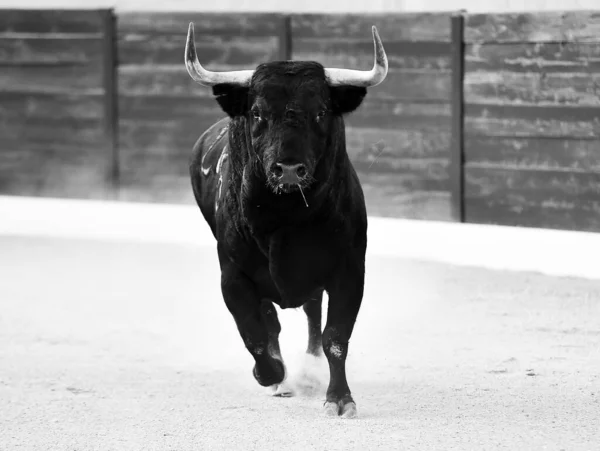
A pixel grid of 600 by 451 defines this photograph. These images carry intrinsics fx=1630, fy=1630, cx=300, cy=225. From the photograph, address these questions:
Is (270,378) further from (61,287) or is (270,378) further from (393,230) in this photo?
(393,230)

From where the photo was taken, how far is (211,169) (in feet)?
23.4

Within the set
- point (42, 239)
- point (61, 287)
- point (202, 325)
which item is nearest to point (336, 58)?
point (42, 239)

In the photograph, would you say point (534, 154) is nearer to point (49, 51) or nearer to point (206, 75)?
point (49, 51)

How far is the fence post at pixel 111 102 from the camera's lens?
13.8 m

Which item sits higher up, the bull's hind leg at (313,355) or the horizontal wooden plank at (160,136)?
the horizontal wooden plank at (160,136)

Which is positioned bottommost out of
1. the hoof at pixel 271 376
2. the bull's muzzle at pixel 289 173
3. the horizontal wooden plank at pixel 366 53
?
the hoof at pixel 271 376

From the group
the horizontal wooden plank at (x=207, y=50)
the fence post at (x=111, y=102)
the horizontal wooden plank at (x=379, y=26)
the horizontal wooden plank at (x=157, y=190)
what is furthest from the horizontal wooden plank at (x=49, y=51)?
the horizontal wooden plank at (x=379, y=26)

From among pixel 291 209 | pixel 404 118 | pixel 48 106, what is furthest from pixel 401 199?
pixel 291 209

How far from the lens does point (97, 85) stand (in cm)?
1394

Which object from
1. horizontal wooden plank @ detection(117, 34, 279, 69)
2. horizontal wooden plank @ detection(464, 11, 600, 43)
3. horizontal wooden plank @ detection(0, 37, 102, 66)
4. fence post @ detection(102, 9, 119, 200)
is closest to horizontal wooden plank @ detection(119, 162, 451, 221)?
horizontal wooden plank @ detection(464, 11, 600, 43)

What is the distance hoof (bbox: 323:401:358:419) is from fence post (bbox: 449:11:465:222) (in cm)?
597

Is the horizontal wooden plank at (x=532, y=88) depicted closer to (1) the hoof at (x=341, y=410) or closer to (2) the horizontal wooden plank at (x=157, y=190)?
(2) the horizontal wooden plank at (x=157, y=190)

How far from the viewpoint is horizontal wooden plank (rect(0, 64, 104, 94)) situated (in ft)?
45.8

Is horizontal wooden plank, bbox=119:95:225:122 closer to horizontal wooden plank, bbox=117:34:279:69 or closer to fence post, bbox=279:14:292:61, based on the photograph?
horizontal wooden plank, bbox=117:34:279:69
